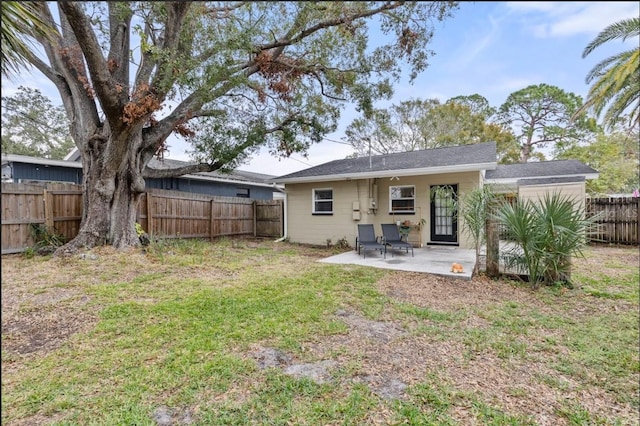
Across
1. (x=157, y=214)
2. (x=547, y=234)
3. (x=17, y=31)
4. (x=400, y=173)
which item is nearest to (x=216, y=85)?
(x=157, y=214)

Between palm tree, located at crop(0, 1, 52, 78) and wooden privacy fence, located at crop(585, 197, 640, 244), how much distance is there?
1396 cm

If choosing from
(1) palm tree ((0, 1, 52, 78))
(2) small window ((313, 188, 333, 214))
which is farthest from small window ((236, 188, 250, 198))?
(1) palm tree ((0, 1, 52, 78))

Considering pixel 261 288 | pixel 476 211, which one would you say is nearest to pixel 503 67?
pixel 261 288

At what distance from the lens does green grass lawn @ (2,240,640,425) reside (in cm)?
250

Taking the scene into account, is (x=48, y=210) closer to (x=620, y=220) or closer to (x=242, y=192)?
(x=242, y=192)

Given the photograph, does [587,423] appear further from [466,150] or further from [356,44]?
[466,150]

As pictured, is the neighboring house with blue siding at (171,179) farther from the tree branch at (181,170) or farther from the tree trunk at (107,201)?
the tree branch at (181,170)

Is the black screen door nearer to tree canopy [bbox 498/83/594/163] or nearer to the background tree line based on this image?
the background tree line

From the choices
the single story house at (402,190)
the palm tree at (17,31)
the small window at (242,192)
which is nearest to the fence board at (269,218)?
the single story house at (402,190)

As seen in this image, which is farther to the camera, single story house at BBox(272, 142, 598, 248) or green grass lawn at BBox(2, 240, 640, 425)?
single story house at BBox(272, 142, 598, 248)

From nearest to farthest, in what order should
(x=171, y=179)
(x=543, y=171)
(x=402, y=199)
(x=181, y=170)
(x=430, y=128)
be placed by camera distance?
(x=181, y=170)
(x=402, y=199)
(x=543, y=171)
(x=171, y=179)
(x=430, y=128)

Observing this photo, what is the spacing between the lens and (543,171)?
43.6 feet

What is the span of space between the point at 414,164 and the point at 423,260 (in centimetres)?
352

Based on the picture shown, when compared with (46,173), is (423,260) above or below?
below
